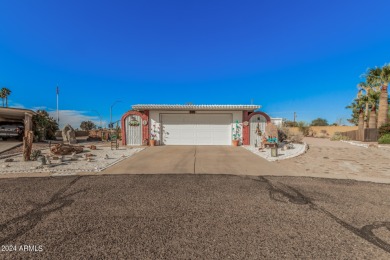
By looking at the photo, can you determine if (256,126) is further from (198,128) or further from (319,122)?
(319,122)

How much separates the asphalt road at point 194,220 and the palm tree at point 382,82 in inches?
741

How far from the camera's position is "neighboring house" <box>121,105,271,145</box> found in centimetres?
1479

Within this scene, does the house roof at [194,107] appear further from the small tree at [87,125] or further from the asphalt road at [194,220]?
the small tree at [87,125]

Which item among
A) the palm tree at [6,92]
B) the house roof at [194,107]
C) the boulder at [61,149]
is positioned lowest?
the boulder at [61,149]

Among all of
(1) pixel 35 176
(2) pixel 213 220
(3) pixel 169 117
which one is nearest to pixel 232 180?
(2) pixel 213 220

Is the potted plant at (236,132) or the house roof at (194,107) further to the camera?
the potted plant at (236,132)

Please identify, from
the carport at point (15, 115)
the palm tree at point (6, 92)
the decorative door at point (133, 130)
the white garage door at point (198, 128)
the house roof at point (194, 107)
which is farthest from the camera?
the palm tree at point (6, 92)

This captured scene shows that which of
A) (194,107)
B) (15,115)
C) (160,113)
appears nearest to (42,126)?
(15,115)

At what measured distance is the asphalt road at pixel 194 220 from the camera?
2305 mm

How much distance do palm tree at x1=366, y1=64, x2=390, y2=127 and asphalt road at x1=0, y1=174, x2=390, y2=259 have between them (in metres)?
18.8

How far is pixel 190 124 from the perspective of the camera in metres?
15.3

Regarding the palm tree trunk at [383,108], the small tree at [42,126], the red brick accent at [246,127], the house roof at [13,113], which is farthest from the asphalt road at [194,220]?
the palm tree trunk at [383,108]

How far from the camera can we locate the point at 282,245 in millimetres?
2412

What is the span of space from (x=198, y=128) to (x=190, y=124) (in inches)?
30.0
